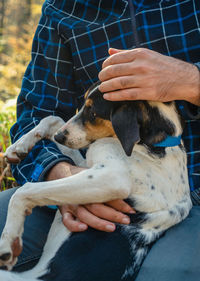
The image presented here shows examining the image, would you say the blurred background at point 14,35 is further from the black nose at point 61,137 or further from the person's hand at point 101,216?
the person's hand at point 101,216

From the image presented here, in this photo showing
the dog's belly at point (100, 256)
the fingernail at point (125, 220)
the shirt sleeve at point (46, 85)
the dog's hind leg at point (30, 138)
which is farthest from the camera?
the shirt sleeve at point (46, 85)

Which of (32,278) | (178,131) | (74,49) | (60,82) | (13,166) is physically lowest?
(32,278)

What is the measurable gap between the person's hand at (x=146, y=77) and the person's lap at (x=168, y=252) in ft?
2.72

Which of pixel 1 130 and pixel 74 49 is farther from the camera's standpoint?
pixel 1 130

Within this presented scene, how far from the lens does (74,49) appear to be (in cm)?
280

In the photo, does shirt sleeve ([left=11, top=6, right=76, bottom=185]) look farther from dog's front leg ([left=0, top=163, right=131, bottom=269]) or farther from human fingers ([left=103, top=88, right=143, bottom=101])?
human fingers ([left=103, top=88, right=143, bottom=101])

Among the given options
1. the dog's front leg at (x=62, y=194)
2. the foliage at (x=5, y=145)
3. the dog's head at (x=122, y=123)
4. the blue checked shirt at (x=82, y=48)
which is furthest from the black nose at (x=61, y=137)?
the foliage at (x=5, y=145)

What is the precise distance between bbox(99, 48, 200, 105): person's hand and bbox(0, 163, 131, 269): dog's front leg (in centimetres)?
47

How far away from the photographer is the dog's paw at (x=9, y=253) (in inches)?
82.9

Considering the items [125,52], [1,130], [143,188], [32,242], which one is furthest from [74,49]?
[1,130]

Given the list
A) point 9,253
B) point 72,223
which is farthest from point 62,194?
point 9,253

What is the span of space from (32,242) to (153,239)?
813 millimetres

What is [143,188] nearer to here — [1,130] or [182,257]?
[182,257]

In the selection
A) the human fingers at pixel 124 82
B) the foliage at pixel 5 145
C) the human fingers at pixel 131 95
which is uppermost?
the human fingers at pixel 124 82
